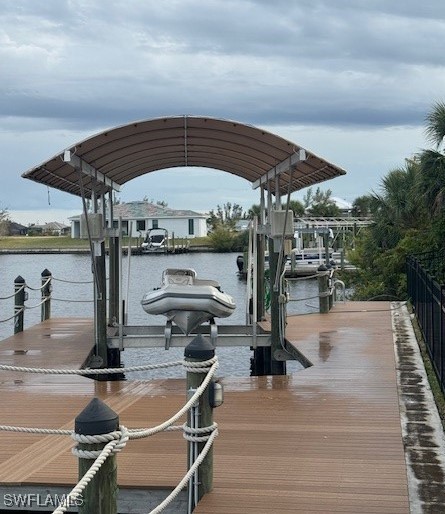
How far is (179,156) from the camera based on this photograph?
53.0 feet

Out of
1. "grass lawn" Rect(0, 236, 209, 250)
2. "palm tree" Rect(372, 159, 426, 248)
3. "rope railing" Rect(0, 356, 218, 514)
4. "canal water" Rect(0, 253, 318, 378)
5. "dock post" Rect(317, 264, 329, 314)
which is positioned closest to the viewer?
"rope railing" Rect(0, 356, 218, 514)

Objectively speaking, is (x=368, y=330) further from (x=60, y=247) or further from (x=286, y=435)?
(x=60, y=247)

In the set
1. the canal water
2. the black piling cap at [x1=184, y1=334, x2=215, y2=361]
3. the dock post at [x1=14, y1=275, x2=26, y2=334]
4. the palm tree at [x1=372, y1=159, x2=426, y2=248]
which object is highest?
the palm tree at [x1=372, y1=159, x2=426, y2=248]

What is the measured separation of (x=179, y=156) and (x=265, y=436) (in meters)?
8.33

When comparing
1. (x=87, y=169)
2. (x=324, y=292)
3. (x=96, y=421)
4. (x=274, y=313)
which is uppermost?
(x=87, y=169)

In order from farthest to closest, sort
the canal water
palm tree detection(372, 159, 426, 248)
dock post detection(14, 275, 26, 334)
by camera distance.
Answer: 1. palm tree detection(372, 159, 426, 248)
2. the canal water
3. dock post detection(14, 275, 26, 334)

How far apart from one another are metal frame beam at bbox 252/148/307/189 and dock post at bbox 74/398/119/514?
27.3 ft

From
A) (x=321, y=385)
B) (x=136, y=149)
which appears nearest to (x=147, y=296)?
(x=136, y=149)

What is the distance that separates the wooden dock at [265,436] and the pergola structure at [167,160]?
2673 mm

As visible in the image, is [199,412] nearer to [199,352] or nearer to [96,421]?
[199,352]

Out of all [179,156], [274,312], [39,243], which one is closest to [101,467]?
[274,312]

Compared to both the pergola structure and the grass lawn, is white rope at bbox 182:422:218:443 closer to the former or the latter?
the pergola structure

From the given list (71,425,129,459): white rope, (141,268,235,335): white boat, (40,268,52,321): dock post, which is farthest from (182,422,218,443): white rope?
(40,268,52,321): dock post

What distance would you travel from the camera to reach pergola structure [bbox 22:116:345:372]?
13.1 metres
